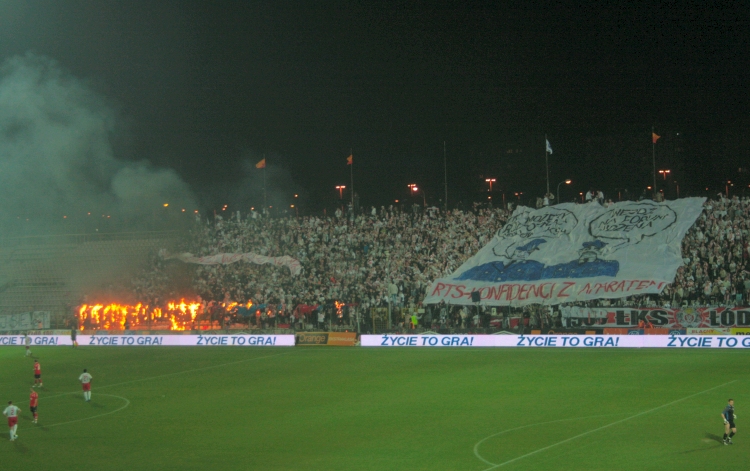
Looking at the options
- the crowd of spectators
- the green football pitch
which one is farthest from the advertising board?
the green football pitch

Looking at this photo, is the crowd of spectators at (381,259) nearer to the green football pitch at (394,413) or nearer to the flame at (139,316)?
the flame at (139,316)

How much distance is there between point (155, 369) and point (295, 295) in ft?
49.5

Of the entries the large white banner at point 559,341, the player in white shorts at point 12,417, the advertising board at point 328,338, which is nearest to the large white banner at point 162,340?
the advertising board at point 328,338

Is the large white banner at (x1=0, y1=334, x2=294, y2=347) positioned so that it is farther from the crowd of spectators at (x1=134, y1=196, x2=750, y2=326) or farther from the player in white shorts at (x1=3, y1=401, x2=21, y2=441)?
the player in white shorts at (x1=3, y1=401, x2=21, y2=441)

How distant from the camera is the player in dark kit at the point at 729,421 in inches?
744

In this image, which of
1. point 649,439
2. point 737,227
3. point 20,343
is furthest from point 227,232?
point 649,439

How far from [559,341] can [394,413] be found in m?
21.5

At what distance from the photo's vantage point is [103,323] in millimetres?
56938

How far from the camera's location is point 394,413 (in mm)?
25047

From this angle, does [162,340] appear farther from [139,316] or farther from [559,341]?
[559,341]

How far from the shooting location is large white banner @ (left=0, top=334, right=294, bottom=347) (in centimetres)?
5056

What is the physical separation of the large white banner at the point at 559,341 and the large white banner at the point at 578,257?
92.3 inches

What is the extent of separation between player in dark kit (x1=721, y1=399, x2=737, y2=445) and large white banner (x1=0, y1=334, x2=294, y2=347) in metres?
33.7

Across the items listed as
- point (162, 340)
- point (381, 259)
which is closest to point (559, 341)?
point (381, 259)
